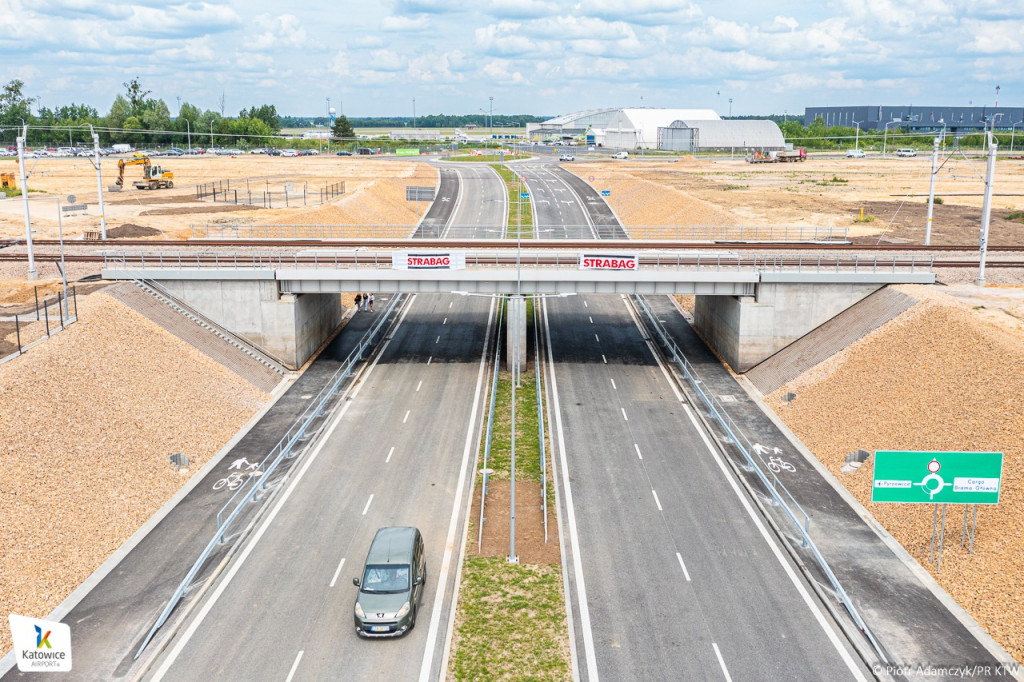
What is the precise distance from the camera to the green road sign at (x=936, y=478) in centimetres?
2786

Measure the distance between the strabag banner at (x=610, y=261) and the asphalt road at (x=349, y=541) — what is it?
9.59 meters

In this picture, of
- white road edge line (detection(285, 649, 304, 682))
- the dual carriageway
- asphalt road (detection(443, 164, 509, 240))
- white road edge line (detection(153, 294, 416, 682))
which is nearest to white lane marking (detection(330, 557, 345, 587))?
the dual carriageway

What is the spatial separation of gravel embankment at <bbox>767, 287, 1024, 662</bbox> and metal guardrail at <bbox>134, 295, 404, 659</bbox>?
2464cm

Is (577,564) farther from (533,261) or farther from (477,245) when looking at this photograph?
(477,245)

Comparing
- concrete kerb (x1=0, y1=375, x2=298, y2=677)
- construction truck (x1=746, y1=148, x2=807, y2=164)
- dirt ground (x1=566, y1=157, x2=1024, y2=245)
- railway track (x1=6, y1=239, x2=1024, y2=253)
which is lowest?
concrete kerb (x1=0, y1=375, x2=298, y2=677)

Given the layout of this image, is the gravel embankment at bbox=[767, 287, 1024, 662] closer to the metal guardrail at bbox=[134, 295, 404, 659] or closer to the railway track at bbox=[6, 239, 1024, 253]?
the railway track at bbox=[6, 239, 1024, 253]

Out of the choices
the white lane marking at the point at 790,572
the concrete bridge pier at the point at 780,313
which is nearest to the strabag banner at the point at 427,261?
the concrete bridge pier at the point at 780,313

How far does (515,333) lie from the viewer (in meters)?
49.6

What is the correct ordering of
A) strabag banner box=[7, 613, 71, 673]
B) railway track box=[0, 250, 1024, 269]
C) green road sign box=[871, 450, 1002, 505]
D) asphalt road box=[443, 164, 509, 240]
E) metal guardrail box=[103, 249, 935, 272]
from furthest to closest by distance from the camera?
asphalt road box=[443, 164, 509, 240] → railway track box=[0, 250, 1024, 269] → metal guardrail box=[103, 249, 935, 272] → green road sign box=[871, 450, 1002, 505] → strabag banner box=[7, 613, 71, 673]

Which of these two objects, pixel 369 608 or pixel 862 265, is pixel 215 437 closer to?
pixel 369 608

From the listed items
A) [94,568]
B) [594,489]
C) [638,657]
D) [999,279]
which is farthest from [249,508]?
[999,279]

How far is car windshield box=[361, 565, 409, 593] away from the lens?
2512cm

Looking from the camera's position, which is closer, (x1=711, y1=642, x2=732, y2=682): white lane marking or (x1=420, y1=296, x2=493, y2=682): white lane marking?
(x1=711, y1=642, x2=732, y2=682): white lane marking

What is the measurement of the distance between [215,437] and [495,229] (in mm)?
51798
